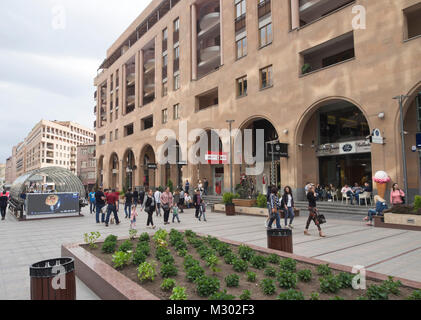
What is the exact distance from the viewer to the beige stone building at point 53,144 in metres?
111

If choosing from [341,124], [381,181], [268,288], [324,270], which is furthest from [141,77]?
[268,288]

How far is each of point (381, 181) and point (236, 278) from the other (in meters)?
14.2

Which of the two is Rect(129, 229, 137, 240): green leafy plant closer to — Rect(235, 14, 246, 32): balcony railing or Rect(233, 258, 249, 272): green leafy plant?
Rect(233, 258, 249, 272): green leafy plant

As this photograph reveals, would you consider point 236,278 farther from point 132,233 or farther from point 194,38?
point 194,38

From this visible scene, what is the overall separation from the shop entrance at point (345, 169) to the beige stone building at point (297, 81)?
8 cm

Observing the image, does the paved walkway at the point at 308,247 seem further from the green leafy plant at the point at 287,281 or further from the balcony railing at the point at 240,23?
the balcony railing at the point at 240,23

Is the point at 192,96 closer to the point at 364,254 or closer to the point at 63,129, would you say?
the point at 364,254

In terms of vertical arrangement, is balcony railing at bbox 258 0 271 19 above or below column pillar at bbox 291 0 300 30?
above

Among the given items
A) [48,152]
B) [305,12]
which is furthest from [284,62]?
[48,152]

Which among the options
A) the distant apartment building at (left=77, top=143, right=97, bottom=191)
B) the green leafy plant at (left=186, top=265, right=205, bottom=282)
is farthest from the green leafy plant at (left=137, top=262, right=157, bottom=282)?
the distant apartment building at (left=77, top=143, right=97, bottom=191)

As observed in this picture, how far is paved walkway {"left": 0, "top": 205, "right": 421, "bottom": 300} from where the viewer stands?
6359 mm

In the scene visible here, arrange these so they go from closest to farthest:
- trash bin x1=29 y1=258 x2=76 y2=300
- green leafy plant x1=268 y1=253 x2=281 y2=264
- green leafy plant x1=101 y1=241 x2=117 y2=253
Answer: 1. trash bin x1=29 y1=258 x2=76 y2=300
2. green leafy plant x1=268 y1=253 x2=281 y2=264
3. green leafy plant x1=101 y1=241 x2=117 y2=253

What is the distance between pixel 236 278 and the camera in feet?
16.4

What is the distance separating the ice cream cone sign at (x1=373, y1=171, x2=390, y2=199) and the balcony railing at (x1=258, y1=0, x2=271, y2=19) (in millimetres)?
15748
